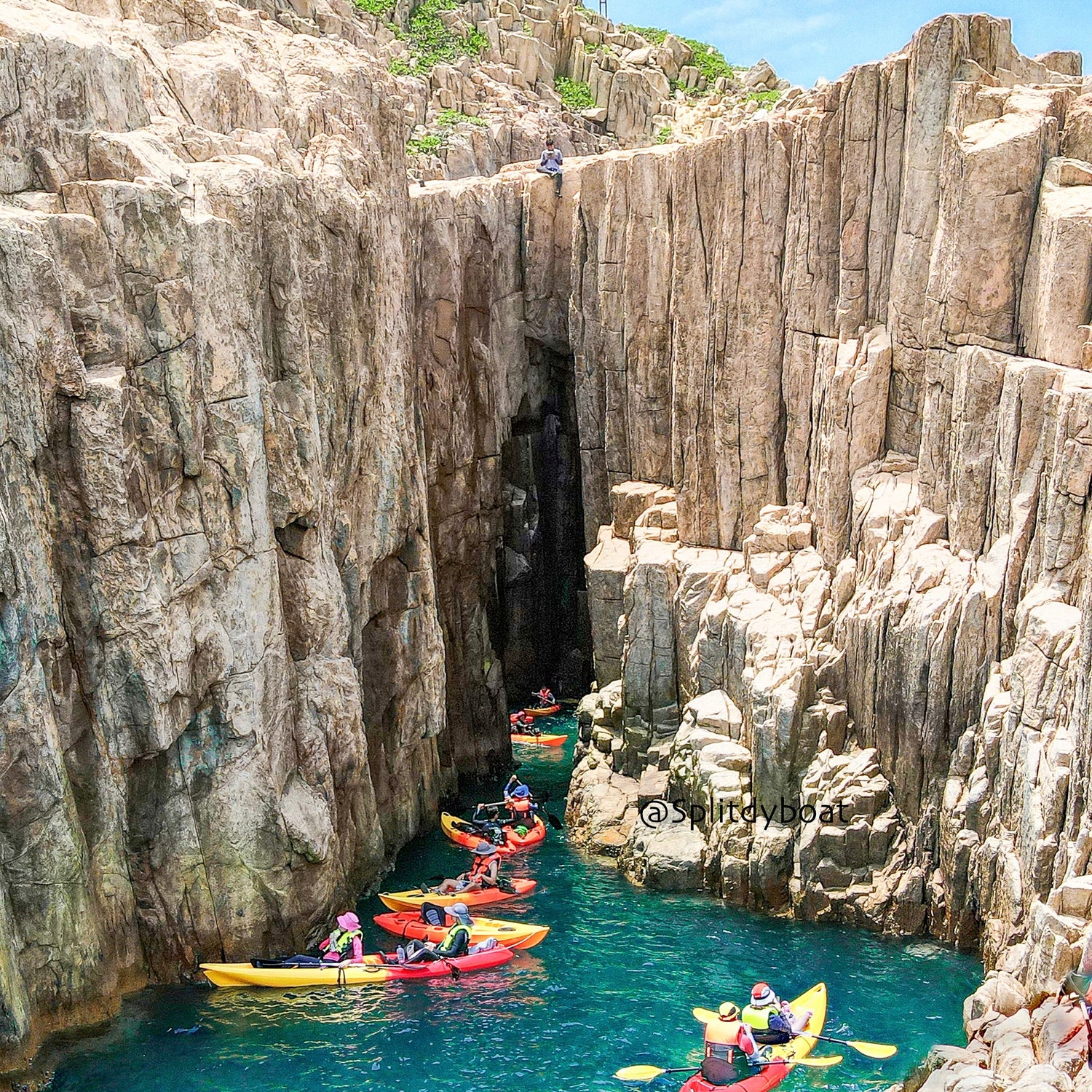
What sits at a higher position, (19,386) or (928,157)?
(928,157)

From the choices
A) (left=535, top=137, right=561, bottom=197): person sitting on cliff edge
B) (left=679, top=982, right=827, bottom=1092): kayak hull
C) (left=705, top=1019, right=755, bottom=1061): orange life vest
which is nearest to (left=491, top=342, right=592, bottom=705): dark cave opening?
(left=535, top=137, right=561, bottom=197): person sitting on cliff edge

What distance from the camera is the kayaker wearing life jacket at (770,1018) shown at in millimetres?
24531

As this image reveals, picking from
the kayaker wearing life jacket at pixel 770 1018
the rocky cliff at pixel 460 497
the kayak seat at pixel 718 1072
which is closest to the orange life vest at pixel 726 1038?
the kayaker wearing life jacket at pixel 770 1018

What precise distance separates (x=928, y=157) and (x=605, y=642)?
16.5m

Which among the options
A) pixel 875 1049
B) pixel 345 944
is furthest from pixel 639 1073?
pixel 345 944

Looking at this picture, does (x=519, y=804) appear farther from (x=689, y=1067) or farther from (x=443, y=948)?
(x=689, y=1067)

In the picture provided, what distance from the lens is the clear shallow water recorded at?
2411 cm

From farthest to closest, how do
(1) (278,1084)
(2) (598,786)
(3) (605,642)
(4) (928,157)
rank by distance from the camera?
(3) (605,642)
(2) (598,786)
(4) (928,157)
(1) (278,1084)

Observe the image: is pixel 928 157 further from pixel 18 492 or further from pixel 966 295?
pixel 18 492

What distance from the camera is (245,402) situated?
26.5 metres

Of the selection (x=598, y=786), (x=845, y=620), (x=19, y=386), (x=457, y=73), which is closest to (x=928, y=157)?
(x=845, y=620)

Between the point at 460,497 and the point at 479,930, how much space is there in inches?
622

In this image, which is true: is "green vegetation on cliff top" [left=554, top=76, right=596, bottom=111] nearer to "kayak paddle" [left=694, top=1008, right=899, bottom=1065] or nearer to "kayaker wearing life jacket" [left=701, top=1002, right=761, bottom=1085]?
"kayaker wearing life jacket" [left=701, top=1002, right=761, bottom=1085]

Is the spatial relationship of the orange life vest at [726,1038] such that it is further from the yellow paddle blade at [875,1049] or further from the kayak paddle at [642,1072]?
the yellow paddle blade at [875,1049]
